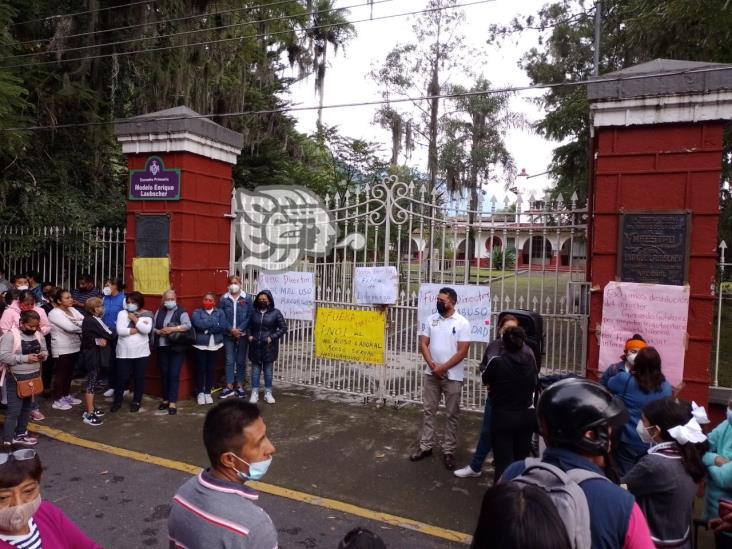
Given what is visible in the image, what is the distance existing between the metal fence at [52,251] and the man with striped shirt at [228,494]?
727 centimetres

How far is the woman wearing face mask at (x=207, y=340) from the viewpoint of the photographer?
252 inches

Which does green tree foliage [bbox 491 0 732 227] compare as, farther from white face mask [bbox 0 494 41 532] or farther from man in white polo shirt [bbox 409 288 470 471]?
white face mask [bbox 0 494 41 532]

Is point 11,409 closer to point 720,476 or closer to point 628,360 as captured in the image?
point 628,360

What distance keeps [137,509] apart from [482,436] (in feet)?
9.78

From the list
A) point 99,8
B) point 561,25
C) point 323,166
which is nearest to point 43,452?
point 99,8

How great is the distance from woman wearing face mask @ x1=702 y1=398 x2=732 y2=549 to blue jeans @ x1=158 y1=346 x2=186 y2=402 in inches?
216

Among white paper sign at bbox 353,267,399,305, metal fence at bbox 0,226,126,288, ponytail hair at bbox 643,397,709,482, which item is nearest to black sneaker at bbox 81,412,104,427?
metal fence at bbox 0,226,126,288

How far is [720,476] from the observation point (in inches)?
107

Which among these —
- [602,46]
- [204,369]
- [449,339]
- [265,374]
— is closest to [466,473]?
[449,339]

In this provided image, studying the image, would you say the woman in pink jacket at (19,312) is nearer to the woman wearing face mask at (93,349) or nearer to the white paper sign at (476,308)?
the woman wearing face mask at (93,349)

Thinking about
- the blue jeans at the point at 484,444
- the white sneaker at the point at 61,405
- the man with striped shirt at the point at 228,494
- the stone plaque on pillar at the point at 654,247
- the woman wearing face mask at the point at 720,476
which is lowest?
the white sneaker at the point at 61,405

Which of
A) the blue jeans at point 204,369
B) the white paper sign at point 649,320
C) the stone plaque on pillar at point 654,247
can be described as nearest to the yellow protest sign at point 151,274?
the blue jeans at point 204,369

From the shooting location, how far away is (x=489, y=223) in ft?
18.9

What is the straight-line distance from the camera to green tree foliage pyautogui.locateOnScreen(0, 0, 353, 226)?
866 centimetres
